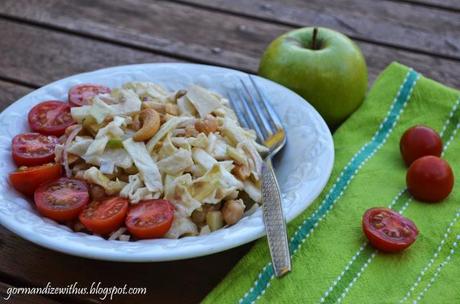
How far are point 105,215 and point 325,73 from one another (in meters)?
0.93

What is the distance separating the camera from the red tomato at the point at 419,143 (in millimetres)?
1911

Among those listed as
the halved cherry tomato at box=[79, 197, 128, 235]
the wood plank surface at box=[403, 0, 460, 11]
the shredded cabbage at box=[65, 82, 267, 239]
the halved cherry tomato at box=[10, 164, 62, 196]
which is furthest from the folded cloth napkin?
the wood plank surface at box=[403, 0, 460, 11]

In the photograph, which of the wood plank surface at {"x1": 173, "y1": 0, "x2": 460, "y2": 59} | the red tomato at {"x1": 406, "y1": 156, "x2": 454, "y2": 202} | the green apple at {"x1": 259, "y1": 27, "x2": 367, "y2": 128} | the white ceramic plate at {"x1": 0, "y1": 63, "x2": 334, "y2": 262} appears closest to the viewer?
the white ceramic plate at {"x1": 0, "y1": 63, "x2": 334, "y2": 262}

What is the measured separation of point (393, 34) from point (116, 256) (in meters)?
1.78

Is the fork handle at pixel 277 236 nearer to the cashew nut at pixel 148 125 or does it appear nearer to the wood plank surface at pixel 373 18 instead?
the cashew nut at pixel 148 125

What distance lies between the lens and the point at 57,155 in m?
1.69

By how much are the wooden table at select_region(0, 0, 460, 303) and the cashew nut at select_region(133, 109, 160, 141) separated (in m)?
0.71

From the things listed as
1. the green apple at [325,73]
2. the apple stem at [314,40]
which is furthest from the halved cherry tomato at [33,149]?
the apple stem at [314,40]

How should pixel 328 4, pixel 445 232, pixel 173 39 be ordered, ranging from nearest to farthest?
pixel 445 232
pixel 173 39
pixel 328 4

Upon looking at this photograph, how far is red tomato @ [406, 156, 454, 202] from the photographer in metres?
1.76

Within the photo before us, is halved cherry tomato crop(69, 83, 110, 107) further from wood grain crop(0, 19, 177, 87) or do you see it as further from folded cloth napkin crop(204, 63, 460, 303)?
folded cloth napkin crop(204, 63, 460, 303)

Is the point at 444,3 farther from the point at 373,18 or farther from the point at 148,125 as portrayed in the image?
the point at 148,125

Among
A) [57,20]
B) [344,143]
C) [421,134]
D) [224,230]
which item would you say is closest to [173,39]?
[57,20]

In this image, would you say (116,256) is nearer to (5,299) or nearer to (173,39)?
(5,299)
